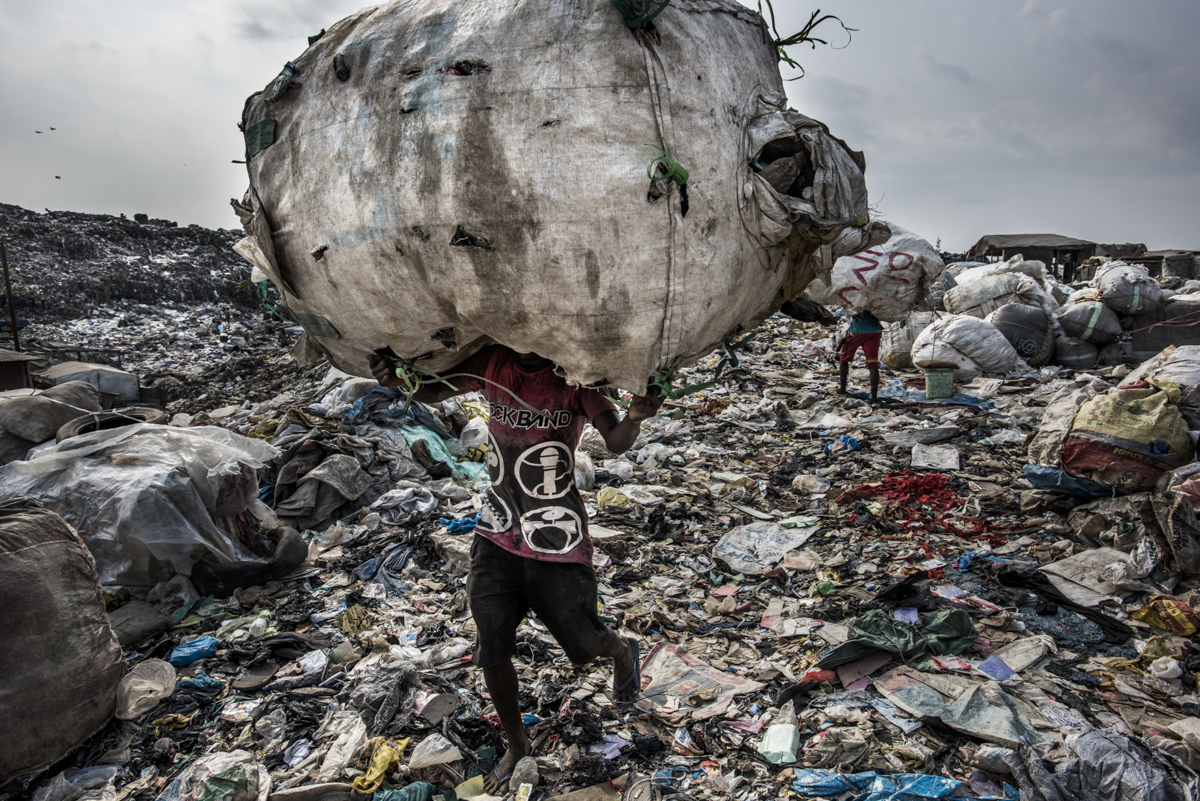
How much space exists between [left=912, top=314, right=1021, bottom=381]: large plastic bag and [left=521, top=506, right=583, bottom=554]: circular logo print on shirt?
21.1 ft

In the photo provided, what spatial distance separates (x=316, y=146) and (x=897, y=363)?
7.83 metres

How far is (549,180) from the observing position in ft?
4.50

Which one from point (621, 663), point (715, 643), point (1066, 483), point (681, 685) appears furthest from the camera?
point (1066, 483)

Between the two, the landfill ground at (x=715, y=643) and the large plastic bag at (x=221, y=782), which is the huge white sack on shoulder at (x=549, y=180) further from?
the large plastic bag at (x=221, y=782)

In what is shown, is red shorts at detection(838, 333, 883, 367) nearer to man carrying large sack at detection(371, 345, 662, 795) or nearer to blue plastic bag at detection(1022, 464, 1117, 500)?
blue plastic bag at detection(1022, 464, 1117, 500)

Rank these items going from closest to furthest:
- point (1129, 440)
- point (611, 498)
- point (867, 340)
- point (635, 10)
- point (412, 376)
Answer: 1. point (635, 10)
2. point (412, 376)
3. point (1129, 440)
4. point (611, 498)
5. point (867, 340)

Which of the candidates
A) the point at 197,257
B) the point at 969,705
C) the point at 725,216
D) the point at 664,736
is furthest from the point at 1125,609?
the point at 197,257

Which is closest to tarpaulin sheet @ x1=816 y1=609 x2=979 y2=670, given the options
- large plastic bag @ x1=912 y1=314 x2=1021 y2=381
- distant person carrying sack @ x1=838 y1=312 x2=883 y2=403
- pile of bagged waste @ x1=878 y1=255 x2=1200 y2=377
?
distant person carrying sack @ x1=838 y1=312 x2=883 y2=403

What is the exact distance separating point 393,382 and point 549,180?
89 centimetres

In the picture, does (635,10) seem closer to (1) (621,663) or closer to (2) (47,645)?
(1) (621,663)

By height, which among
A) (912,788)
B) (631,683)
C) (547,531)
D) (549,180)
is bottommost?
(912,788)

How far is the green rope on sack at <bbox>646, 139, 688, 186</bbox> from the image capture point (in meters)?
1.36

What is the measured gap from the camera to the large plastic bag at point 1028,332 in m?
7.64

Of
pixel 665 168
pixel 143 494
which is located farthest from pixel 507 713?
pixel 143 494
